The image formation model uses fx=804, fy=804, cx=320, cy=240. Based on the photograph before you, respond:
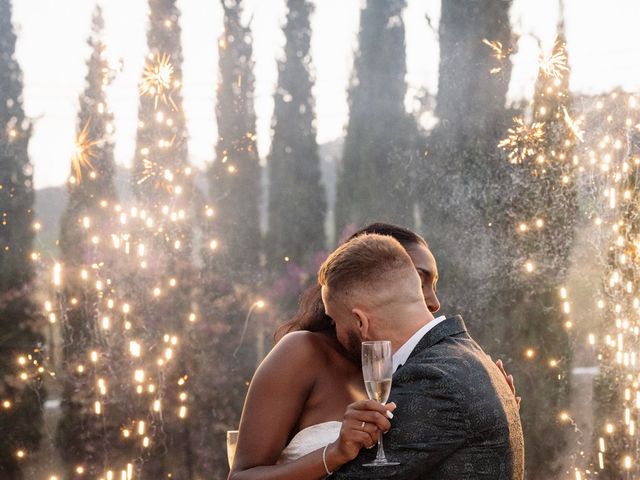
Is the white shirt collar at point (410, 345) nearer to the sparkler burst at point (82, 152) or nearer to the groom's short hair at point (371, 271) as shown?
the groom's short hair at point (371, 271)

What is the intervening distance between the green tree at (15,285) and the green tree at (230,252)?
6.12ft

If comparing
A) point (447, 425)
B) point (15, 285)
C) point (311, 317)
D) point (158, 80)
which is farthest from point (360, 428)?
point (158, 80)

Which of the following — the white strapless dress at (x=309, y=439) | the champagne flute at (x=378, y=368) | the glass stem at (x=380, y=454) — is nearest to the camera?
the glass stem at (x=380, y=454)

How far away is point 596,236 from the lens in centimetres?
846

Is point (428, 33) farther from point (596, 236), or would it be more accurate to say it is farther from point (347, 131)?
point (596, 236)

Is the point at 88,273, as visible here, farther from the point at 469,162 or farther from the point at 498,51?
the point at 498,51

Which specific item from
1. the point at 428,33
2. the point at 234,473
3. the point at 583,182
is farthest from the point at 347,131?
the point at 234,473

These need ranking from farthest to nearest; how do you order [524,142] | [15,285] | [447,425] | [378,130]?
[378,130] → [15,285] → [524,142] → [447,425]

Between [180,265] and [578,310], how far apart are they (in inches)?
179

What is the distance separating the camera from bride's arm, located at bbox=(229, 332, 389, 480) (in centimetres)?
163

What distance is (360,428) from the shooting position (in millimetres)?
1475

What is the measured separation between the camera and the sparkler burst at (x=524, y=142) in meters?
8.80

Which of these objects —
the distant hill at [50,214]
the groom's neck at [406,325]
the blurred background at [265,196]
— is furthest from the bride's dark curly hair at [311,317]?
Answer: the distant hill at [50,214]

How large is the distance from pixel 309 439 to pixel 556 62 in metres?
8.00
